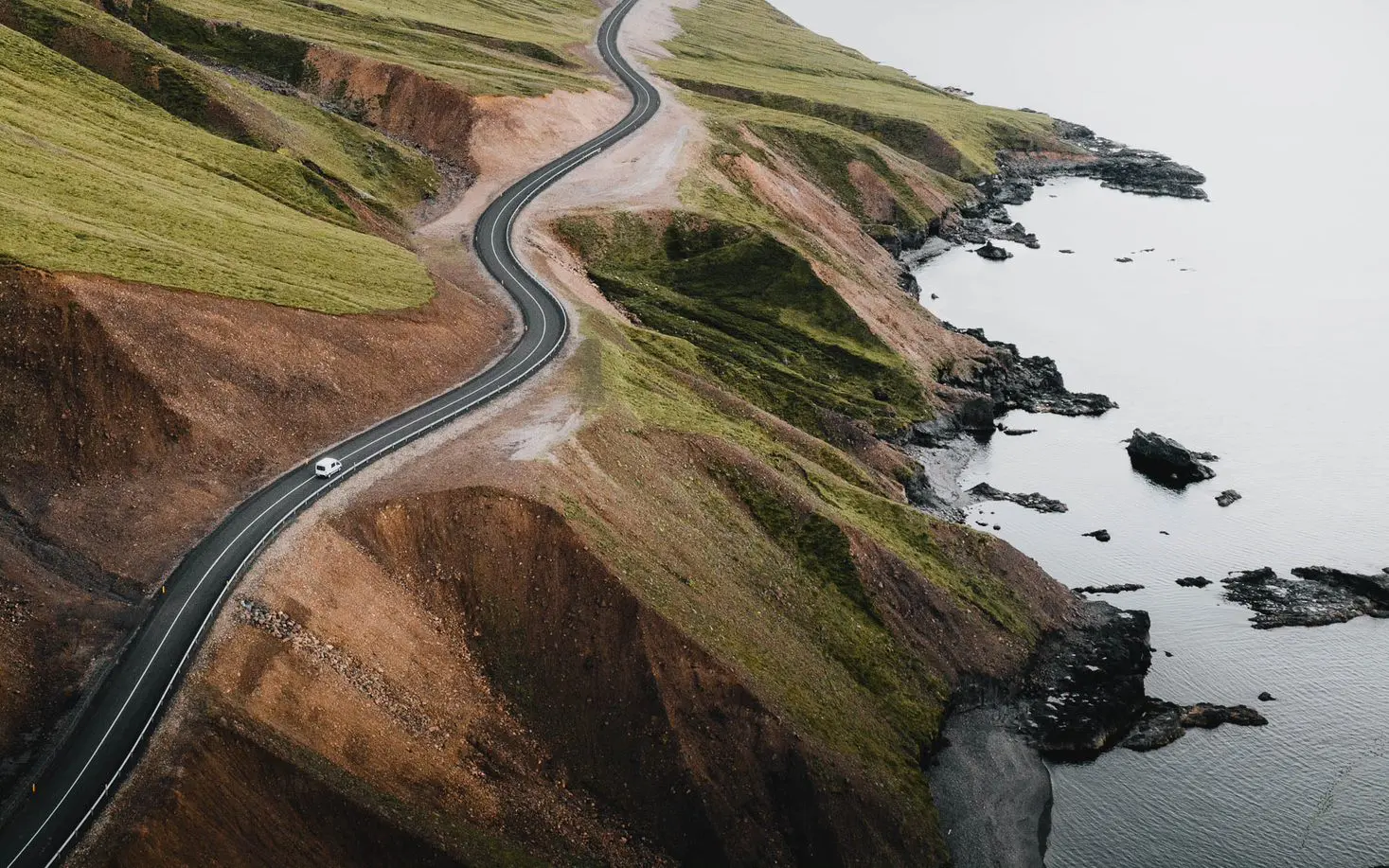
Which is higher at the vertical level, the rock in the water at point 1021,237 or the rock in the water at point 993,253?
the rock in the water at point 1021,237

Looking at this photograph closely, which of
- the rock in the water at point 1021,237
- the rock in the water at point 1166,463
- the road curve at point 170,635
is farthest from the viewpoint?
the rock in the water at point 1021,237

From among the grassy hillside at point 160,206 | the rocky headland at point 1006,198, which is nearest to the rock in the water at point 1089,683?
the grassy hillside at point 160,206

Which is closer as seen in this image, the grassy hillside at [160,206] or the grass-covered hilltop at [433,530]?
the grass-covered hilltop at [433,530]

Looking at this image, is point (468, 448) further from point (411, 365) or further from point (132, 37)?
point (132, 37)

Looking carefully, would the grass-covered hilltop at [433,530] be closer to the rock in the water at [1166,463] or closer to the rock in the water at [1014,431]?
the rock in the water at [1014,431]

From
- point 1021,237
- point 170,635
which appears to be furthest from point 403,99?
point 1021,237

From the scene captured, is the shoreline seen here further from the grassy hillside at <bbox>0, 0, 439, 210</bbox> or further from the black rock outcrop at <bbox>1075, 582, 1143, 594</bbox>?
the grassy hillside at <bbox>0, 0, 439, 210</bbox>

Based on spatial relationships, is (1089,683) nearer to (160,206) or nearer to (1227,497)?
(1227,497)
